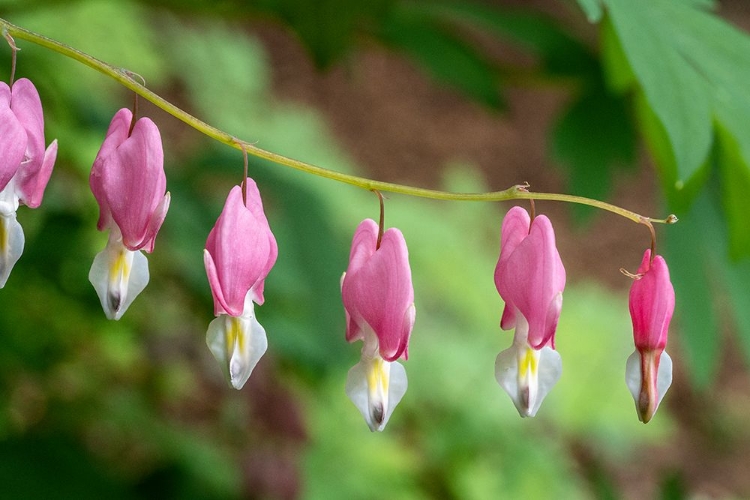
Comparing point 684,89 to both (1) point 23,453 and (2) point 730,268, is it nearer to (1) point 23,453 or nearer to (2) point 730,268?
(2) point 730,268

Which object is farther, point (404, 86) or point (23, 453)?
point (404, 86)

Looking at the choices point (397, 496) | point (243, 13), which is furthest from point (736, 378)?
point (243, 13)

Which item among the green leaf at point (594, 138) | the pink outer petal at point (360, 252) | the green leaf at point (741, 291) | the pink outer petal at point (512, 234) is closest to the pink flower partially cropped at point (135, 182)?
the pink outer petal at point (360, 252)

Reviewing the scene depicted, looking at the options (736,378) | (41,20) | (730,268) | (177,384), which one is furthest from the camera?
(736,378)

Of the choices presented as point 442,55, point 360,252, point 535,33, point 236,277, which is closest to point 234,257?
point 236,277

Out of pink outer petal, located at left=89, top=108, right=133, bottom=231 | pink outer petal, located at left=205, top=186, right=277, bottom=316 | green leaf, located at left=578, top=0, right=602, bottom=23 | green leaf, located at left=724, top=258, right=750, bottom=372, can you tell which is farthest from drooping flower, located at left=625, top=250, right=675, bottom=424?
green leaf, located at left=724, top=258, right=750, bottom=372

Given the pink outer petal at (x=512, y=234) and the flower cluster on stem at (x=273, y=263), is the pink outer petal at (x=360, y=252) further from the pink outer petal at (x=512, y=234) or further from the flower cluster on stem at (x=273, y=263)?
the pink outer petal at (x=512, y=234)

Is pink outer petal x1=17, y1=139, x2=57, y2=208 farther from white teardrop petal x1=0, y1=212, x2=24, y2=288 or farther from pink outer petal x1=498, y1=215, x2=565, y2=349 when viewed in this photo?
pink outer petal x1=498, y1=215, x2=565, y2=349
